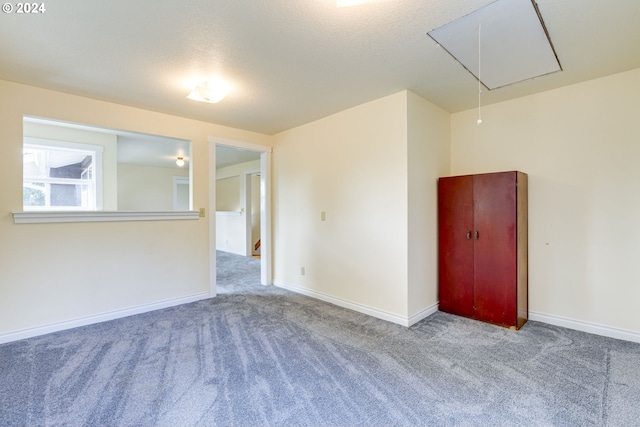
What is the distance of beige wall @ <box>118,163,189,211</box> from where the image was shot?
721 centimetres

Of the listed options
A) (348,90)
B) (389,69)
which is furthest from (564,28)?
(348,90)

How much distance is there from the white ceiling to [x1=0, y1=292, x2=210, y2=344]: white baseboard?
228 centimetres

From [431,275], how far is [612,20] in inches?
97.0

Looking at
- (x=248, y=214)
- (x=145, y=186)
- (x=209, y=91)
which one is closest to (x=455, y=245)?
(x=209, y=91)

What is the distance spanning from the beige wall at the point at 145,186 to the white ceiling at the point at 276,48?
16.3ft

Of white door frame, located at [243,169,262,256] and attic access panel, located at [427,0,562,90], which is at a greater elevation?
attic access panel, located at [427,0,562,90]

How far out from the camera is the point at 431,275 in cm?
323

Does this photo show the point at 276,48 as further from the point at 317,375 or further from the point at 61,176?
the point at 61,176

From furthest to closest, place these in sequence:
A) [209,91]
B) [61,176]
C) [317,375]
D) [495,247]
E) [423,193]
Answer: [61,176] → [423,193] → [495,247] → [209,91] → [317,375]

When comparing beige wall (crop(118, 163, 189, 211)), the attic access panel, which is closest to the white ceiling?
the attic access panel

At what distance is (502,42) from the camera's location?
207 centimetres

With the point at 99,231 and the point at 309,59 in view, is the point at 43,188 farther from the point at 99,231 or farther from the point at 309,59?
the point at 309,59

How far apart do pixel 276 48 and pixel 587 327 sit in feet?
12.0

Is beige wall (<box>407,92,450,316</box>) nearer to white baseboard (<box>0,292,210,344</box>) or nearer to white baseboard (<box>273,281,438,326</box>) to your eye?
white baseboard (<box>273,281,438,326</box>)
